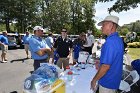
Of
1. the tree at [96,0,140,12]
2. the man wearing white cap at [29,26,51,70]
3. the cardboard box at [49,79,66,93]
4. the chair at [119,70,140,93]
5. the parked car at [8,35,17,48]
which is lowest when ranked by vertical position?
the parked car at [8,35,17,48]

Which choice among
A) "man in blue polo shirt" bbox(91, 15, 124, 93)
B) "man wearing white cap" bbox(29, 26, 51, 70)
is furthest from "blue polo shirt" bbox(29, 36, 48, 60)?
"man in blue polo shirt" bbox(91, 15, 124, 93)

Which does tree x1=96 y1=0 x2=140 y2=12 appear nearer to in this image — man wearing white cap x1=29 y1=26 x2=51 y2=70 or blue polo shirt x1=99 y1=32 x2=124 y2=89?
man wearing white cap x1=29 y1=26 x2=51 y2=70

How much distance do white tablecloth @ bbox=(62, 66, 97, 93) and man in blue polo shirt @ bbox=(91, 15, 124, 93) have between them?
276 mm

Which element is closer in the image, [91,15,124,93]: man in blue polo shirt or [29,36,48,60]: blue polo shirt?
[91,15,124,93]: man in blue polo shirt

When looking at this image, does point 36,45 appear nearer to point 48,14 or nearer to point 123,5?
point 123,5

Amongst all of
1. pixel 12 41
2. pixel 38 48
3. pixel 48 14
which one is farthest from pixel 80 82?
pixel 48 14

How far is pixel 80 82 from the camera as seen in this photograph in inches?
205

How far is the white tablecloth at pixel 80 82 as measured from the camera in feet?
15.6

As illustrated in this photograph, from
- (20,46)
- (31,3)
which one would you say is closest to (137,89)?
(20,46)

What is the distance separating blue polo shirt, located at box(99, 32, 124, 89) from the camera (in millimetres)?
4441

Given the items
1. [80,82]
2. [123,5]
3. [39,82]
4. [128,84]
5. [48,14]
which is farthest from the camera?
[48,14]

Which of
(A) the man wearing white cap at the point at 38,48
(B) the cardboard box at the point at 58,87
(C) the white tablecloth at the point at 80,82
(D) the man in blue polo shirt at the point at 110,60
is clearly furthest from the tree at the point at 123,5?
(B) the cardboard box at the point at 58,87

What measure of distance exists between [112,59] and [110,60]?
0.05m

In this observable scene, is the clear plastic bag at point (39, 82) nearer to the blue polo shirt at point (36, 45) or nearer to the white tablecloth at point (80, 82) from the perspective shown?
the white tablecloth at point (80, 82)
